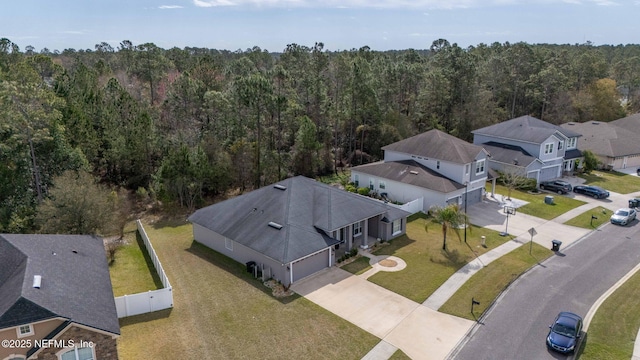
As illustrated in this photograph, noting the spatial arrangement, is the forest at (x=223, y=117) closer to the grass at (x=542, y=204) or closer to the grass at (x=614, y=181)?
the grass at (x=614, y=181)

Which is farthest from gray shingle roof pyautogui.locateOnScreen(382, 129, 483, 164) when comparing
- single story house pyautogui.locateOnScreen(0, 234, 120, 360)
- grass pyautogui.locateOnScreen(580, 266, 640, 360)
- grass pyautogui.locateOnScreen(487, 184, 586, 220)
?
single story house pyautogui.locateOnScreen(0, 234, 120, 360)

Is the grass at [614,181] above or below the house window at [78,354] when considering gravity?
below

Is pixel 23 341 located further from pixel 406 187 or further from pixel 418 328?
pixel 406 187

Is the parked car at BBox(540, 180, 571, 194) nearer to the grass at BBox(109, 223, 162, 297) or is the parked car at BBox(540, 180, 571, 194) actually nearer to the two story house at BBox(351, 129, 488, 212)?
the two story house at BBox(351, 129, 488, 212)

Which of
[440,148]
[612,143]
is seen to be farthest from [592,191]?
[612,143]

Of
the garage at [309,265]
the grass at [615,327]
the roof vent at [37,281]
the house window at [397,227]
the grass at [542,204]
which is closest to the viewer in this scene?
the roof vent at [37,281]

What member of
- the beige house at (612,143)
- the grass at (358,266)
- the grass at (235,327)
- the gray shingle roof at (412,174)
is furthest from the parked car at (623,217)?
the grass at (235,327)

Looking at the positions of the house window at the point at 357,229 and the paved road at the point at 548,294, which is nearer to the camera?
the paved road at the point at 548,294
